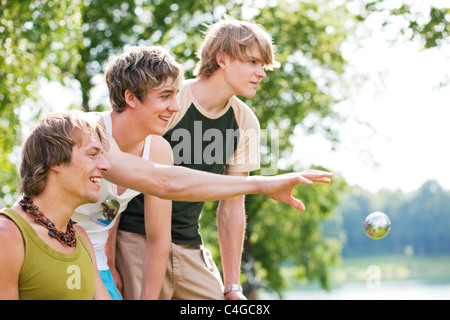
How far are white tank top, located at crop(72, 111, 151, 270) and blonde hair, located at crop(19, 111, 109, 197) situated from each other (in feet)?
1.83

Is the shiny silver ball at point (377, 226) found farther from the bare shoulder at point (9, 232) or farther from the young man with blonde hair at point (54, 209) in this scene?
the bare shoulder at point (9, 232)

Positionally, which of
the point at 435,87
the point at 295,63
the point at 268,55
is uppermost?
the point at 295,63

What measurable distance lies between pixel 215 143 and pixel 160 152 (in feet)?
2.49

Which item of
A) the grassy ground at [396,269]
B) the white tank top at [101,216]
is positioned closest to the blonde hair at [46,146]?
the white tank top at [101,216]

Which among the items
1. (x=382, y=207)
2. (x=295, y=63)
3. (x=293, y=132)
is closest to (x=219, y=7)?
(x=295, y=63)

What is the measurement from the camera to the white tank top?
3623mm

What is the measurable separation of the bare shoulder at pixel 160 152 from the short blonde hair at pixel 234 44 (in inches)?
34.9

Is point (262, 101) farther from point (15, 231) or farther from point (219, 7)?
point (15, 231)

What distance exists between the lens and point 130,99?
12.1 feet

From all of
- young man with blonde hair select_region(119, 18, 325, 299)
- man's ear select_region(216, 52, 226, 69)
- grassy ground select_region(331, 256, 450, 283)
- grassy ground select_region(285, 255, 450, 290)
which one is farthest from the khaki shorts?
grassy ground select_region(331, 256, 450, 283)

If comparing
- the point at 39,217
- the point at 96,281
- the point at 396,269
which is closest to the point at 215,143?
the point at 96,281

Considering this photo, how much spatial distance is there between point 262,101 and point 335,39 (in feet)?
10.6

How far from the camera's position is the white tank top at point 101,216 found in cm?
362
